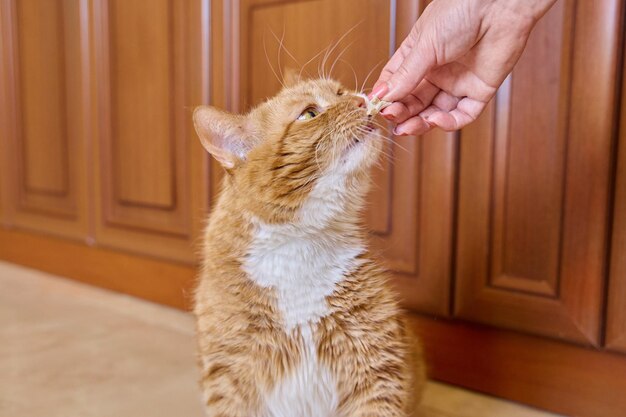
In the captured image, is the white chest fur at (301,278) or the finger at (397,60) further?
the finger at (397,60)

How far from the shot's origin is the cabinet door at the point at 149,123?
A: 1.77 m

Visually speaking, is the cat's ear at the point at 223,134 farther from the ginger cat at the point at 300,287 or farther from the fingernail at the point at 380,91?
the fingernail at the point at 380,91

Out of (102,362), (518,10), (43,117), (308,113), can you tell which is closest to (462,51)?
(518,10)

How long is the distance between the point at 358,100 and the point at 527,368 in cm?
72

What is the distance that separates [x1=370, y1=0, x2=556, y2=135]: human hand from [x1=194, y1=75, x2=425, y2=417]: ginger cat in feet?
0.34

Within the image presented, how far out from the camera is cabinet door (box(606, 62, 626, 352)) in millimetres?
1124

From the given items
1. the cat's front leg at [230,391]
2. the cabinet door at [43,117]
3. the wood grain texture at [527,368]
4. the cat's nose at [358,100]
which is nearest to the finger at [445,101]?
the cat's nose at [358,100]

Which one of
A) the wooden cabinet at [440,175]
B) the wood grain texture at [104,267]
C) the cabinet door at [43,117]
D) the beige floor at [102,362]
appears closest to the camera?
the wooden cabinet at [440,175]

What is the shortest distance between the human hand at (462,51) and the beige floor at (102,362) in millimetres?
638

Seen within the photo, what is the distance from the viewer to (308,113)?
99cm

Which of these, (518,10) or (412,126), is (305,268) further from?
(518,10)

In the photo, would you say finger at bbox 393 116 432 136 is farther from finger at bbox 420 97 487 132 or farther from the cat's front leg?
the cat's front leg

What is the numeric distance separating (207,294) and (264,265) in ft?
0.41

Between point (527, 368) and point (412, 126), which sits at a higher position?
point (412, 126)
